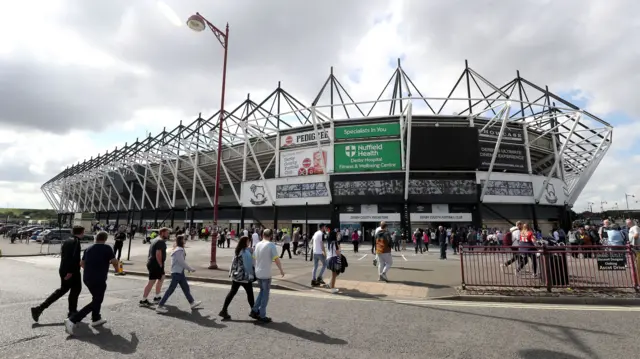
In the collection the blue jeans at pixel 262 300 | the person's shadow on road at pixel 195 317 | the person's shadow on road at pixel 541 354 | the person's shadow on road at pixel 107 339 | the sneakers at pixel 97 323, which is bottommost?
the person's shadow on road at pixel 195 317

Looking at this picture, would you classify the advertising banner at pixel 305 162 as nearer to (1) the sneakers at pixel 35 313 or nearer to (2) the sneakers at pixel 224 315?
(2) the sneakers at pixel 224 315

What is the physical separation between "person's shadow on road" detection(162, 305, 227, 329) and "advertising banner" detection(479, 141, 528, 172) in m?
31.1

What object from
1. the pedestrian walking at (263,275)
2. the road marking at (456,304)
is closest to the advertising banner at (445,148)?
the road marking at (456,304)

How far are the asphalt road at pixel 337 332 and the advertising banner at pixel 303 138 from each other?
2720cm

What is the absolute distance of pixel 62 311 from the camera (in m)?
5.86

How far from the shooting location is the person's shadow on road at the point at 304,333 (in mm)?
4395

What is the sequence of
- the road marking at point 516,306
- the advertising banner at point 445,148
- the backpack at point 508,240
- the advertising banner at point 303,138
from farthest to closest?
the advertising banner at point 303,138 < the advertising banner at point 445,148 < the backpack at point 508,240 < the road marking at point 516,306

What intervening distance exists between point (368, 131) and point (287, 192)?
11242 mm

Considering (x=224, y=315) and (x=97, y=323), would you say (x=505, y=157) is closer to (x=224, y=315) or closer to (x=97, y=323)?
(x=224, y=315)

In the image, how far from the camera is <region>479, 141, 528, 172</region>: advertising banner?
3136 centimetres

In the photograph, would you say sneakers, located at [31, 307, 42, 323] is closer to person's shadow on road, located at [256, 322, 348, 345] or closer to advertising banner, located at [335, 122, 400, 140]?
person's shadow on road, located at [256, 322, 348, 345]

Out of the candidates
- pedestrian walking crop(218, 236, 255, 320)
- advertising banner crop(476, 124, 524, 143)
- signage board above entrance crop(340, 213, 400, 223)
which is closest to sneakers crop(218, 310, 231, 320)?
pedestrian walking crop(218, 236, 255, 320)

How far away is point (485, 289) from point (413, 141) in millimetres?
23703

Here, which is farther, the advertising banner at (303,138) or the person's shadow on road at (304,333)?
the advertising banner at (303,138)
